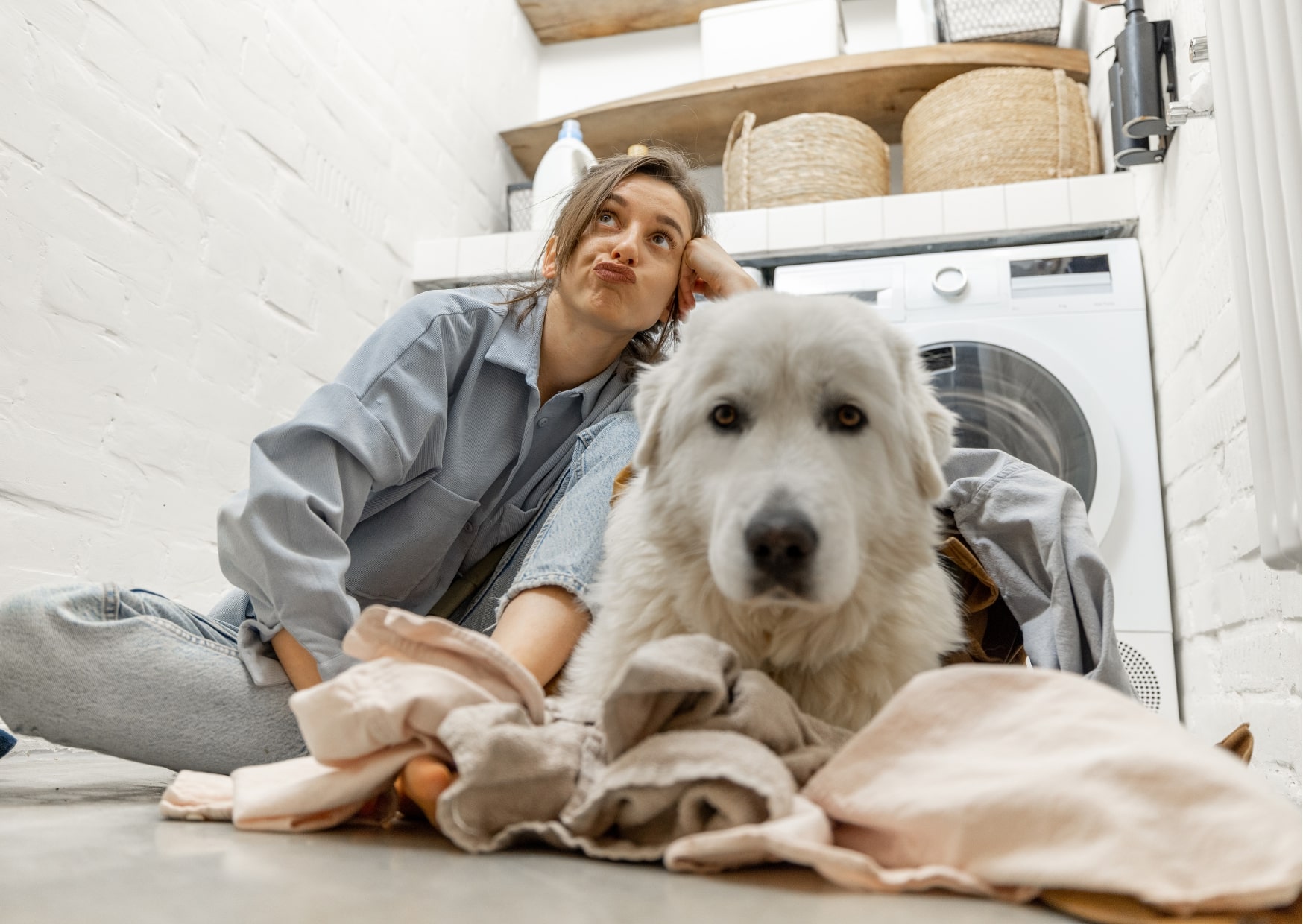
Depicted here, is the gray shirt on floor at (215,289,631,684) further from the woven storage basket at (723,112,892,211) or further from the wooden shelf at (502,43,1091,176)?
the wooden shelf at (502,43,1091,176)

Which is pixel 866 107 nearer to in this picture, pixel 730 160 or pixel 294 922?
pixel 730 160

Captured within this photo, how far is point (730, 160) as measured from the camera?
11.4 feet

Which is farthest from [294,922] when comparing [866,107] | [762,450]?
[866,107]

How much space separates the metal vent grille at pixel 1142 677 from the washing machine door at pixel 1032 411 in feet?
1.04

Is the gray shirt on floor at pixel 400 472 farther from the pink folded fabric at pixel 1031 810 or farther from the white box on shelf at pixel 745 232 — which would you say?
the white box on shelf at pixel 745 232

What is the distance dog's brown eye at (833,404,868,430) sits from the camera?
3.40 ft

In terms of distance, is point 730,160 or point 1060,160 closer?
point 1060,160

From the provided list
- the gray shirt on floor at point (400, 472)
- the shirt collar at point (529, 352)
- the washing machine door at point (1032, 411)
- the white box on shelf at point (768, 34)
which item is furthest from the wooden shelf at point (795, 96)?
the gray shirt on floor at point (400, 472)

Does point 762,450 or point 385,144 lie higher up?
point 385,144

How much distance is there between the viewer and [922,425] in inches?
43.0

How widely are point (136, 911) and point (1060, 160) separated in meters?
3.22

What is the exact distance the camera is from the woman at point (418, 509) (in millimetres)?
1365

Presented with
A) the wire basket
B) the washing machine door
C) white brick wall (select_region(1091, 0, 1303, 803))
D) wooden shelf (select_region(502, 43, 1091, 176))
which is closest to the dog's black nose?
white brick wall (select_region(1091, 0, 1303, 803))

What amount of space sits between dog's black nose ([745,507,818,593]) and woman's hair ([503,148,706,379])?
967mm
